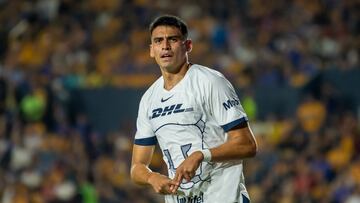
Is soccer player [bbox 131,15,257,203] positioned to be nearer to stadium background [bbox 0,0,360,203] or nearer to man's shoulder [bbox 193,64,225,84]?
man's shoulder [bbox 193,64,225,84]

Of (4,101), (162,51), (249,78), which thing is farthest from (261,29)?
(162,51)

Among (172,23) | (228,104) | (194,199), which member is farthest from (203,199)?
(172,23)

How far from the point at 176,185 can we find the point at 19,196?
855 centimetres

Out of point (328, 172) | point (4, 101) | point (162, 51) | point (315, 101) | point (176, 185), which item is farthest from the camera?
point (4, 101)

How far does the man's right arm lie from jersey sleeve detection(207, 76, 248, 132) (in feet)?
1.72

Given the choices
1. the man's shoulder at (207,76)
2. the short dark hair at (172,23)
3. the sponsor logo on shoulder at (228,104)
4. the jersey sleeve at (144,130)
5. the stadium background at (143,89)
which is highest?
the short dark hair at (172,23)

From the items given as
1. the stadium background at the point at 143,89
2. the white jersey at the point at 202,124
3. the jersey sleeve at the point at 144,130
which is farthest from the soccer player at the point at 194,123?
the stadium background at the point at 143,89

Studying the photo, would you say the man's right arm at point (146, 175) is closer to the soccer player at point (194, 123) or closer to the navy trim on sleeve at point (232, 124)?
the soccer player at point (194, 123)

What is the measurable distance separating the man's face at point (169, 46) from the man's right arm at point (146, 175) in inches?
25.8

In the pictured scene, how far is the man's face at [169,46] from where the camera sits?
5652 millimetres

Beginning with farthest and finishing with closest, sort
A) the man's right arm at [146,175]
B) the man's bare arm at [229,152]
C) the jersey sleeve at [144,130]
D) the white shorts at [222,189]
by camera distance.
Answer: the jersey sleeve at [144,130] < the white shorts at [222,189] < the man's right arm at [146,175] < the man's bare arm at [229,152]

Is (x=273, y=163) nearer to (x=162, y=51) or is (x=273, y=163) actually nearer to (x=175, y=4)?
(x=175, y=4)

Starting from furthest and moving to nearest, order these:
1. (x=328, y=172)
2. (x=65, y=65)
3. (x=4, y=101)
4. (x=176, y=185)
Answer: (x=65, y=65)
(x=4, y=101)
(x=328, y=172)
(x=176, y=185)

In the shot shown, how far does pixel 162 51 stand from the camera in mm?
5660
